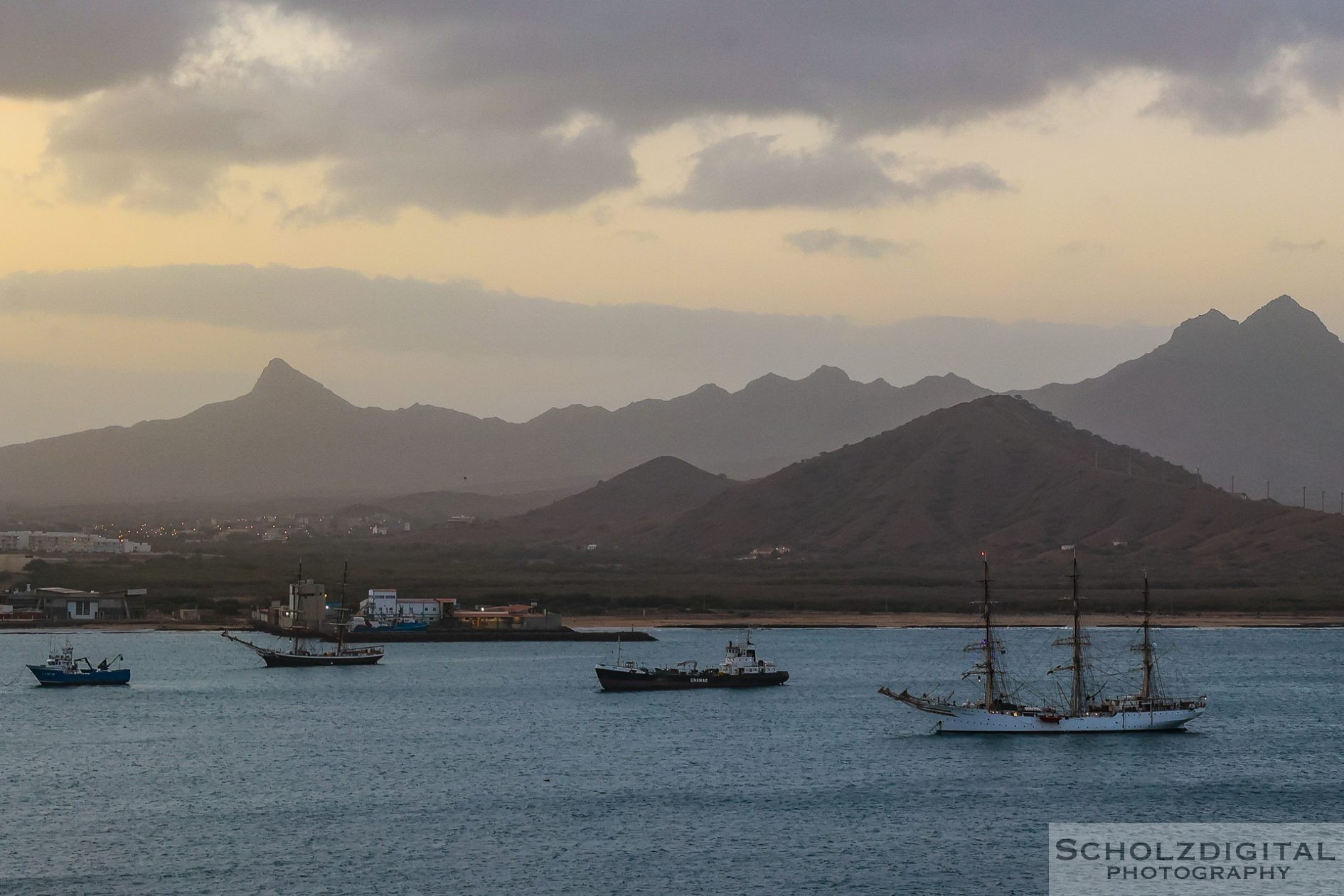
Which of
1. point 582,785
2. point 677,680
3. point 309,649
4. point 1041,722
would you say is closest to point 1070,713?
point 1041,722

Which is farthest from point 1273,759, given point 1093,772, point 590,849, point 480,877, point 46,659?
point 46,659

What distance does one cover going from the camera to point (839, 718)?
350ft

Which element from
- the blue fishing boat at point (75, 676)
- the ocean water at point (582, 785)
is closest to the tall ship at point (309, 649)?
the ocean water at point (582, 785)

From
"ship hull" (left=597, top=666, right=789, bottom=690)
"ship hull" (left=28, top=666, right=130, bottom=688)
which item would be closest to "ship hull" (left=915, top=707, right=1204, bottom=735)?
"ship hull" (left=597, top=666, right=789, bottom=690)

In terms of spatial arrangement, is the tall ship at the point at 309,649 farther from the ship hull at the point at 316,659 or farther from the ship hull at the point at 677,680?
the ship hull at the point at 677,680

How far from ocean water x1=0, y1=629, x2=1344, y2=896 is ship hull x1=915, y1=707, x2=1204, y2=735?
152cm

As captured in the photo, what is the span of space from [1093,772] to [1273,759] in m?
11.7

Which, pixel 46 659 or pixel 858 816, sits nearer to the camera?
pixel 858 816

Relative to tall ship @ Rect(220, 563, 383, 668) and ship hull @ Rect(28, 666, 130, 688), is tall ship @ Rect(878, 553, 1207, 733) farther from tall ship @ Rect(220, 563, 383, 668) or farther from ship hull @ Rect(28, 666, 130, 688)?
tall ship @ Rect(220, 563, 383, 668)

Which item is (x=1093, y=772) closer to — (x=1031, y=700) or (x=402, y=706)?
(x=1031, y=700)

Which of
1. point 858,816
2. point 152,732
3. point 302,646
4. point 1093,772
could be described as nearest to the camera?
point 858,816

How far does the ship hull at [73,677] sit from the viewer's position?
12962 cm

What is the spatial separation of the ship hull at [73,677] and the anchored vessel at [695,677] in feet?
121

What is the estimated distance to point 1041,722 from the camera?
96562 millimetres
